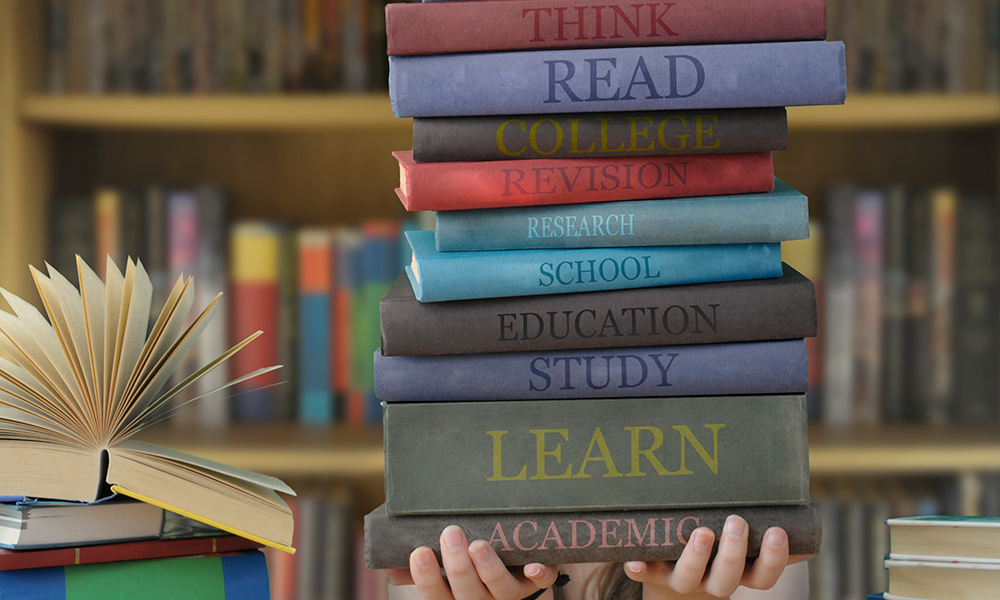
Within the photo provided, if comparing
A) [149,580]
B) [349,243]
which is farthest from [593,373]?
[349,243]

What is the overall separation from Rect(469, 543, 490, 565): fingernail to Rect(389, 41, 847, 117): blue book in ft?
0.83

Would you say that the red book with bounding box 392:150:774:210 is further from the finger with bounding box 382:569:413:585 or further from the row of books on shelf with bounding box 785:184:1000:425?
the row of books on shelf with bounding box 785:184:1000:425

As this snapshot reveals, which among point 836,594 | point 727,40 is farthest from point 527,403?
point 836,594

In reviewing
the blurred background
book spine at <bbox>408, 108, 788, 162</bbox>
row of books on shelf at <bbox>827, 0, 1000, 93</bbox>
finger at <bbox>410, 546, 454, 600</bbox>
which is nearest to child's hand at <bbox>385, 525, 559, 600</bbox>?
finger at <bbox>410, 546, 454, 600</bbox>

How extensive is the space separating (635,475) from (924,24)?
0.95m

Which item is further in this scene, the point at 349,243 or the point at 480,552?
the point at 349,243

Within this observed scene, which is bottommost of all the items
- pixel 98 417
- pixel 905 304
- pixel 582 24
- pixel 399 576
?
pixel 399 576

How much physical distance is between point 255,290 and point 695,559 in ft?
2.71

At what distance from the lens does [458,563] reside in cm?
55

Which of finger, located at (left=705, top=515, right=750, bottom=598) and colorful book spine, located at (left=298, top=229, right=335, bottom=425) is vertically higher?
colorful book spine, located at (left=298, top=229, right=335, bottom=425)

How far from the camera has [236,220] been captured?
1407 millimetres

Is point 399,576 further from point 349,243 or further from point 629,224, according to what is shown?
point 349,243

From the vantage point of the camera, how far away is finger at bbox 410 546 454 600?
0.55 m

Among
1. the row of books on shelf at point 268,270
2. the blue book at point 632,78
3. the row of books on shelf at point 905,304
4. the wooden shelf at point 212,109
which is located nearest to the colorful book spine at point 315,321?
the row of books on shelf at point 268,270
